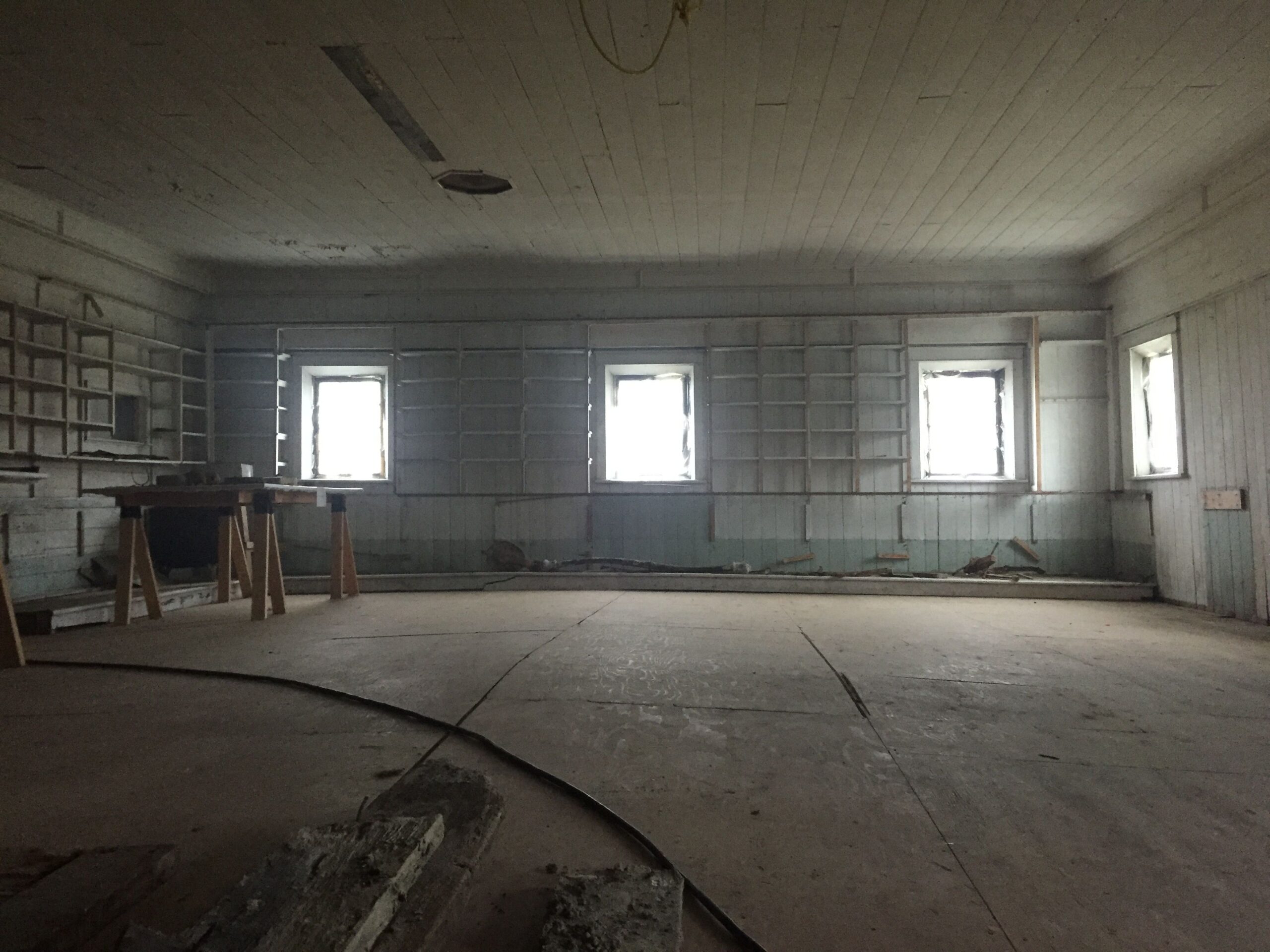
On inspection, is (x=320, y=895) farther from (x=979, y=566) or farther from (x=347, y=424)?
(x=347, y=424)

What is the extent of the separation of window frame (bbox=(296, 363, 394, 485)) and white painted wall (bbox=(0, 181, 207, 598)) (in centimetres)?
145

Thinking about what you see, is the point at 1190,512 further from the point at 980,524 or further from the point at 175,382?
the point at 175,382

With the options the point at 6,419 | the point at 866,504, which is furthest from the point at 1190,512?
the point at 6,419

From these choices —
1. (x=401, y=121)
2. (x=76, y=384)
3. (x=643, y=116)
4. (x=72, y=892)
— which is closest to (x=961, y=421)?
(x=643, y=116)

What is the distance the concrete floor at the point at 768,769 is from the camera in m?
1.38

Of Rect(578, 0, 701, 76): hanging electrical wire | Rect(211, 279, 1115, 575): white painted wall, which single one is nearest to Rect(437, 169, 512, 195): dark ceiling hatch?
Rect(578, 0, 701, 76): hanging electrical wire

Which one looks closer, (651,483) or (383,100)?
(383,100)

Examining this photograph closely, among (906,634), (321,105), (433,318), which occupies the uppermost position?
(321,105)

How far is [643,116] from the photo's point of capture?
4.29 metres

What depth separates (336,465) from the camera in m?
7.75

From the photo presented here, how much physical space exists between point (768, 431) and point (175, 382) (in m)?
6.28

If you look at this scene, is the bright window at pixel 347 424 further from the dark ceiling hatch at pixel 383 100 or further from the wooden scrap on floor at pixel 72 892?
the wooden scrap on floor at pixel 72 892

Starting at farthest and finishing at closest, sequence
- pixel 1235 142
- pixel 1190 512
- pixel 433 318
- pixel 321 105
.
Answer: pixel 433 318 → pixel 1190 512 → pixel 1235 142 → pixel 321 105

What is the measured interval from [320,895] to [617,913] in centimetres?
56
